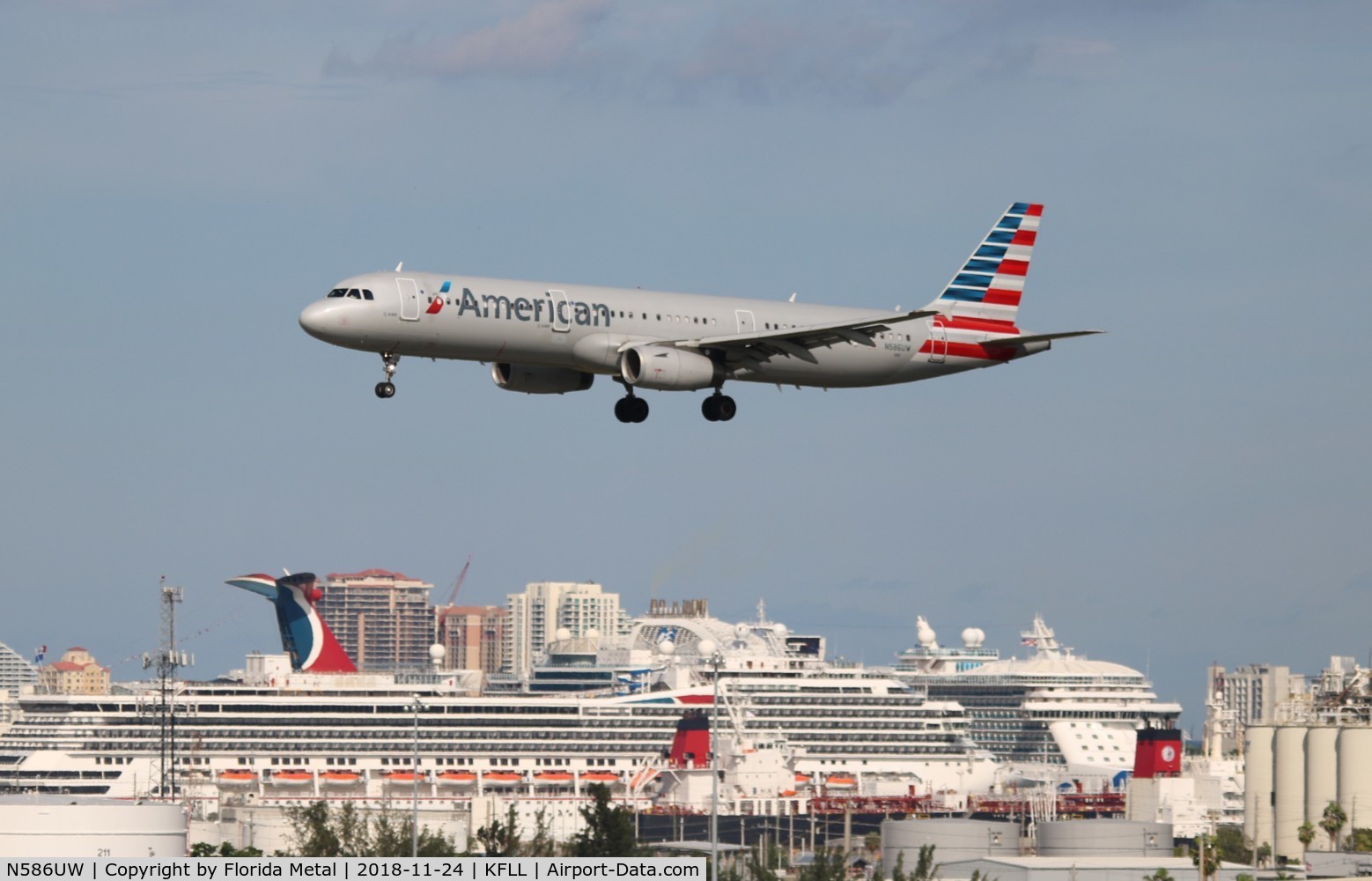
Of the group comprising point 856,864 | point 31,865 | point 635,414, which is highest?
point 635,414

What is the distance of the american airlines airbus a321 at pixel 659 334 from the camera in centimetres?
6034

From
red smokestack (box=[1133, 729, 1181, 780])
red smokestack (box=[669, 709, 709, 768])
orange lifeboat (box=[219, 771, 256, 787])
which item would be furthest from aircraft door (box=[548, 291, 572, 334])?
red smokestack (box=[1133, 729, 1181, 780])

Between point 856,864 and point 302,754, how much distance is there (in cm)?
6296

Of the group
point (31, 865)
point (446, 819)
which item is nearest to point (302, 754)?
point (446, 819)

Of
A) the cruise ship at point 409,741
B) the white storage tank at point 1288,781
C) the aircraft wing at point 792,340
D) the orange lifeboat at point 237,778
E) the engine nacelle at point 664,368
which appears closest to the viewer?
the engine nacelle at point 664,368

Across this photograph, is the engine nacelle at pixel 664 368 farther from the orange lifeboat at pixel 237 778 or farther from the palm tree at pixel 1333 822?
the orange lifeboat at pixel 237 778

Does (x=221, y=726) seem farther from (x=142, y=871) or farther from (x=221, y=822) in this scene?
(x=142, y=871)

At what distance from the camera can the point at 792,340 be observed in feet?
215

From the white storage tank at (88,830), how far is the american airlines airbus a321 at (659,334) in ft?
45.0

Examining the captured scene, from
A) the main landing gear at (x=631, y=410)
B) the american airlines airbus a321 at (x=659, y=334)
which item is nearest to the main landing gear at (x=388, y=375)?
the american airlines airbus a321 at (x=659, y=334)

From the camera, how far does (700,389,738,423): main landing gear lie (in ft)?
223

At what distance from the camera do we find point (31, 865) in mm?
41031

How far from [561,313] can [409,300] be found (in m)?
4.45

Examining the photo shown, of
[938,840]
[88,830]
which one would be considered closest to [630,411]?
[88,830]
